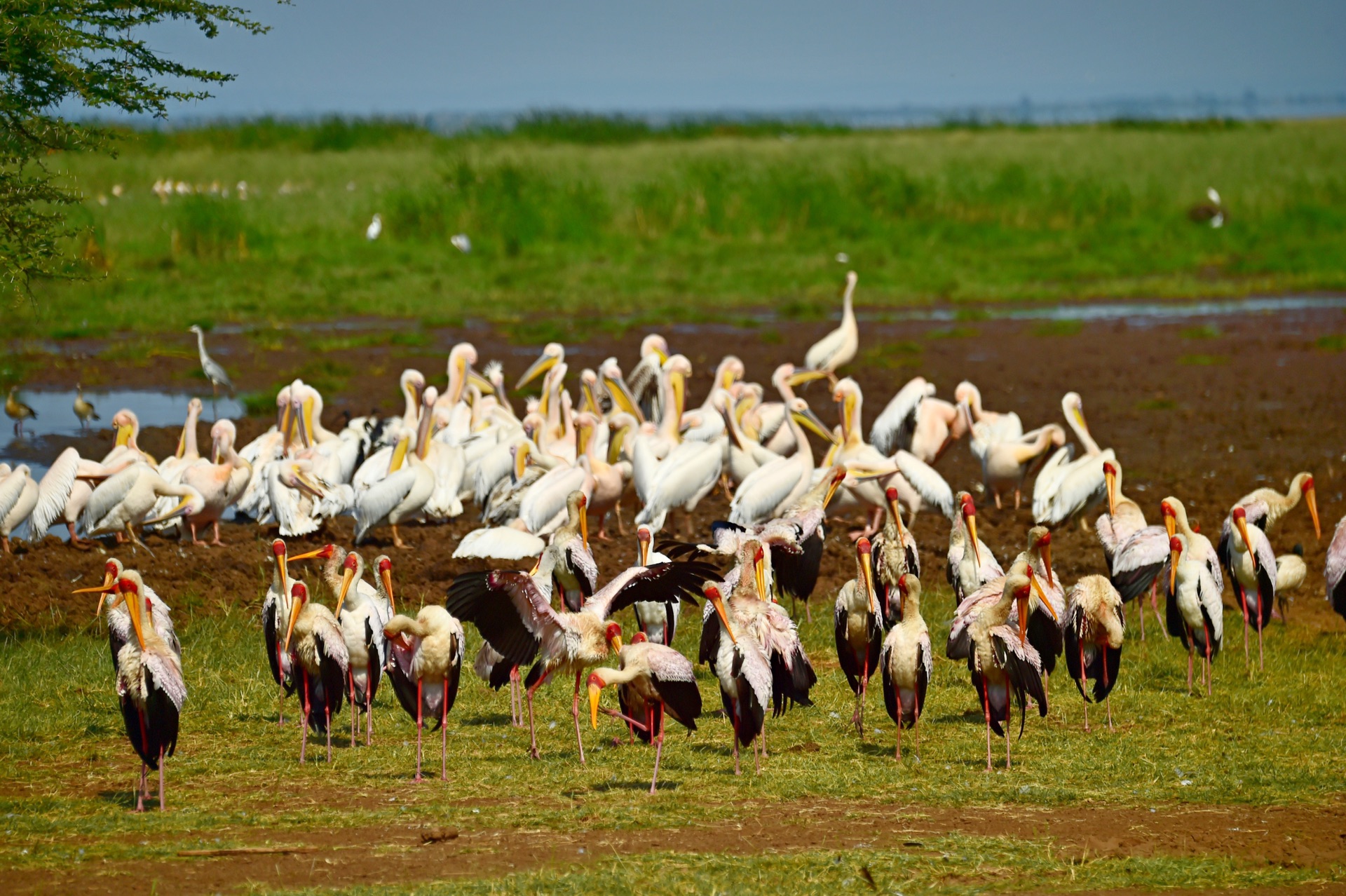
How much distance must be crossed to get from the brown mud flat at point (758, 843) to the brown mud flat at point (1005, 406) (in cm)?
407

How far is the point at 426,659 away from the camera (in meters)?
6.64

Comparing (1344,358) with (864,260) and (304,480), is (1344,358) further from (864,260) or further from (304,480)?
(304,480)

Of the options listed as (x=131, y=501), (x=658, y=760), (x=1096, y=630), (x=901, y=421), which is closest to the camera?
(x=658, y=760)

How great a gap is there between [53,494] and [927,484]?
6.30 meters

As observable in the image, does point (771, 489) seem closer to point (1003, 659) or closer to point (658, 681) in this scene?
point (1003, 659)

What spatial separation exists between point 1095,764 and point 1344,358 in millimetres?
13299

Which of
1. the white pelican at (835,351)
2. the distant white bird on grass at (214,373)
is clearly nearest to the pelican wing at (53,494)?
the distant white bird on grass at (214,373)

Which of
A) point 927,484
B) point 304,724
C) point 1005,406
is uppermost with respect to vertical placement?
point 1005,406

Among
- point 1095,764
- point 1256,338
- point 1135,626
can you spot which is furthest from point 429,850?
point 1256,338

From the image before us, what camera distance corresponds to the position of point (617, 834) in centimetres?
568

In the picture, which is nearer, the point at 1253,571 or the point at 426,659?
the point at 426,659

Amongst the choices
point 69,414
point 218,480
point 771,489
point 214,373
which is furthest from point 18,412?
point 771,489

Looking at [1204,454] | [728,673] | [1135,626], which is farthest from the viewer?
[1204,454]

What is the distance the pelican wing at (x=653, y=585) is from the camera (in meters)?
6.84
